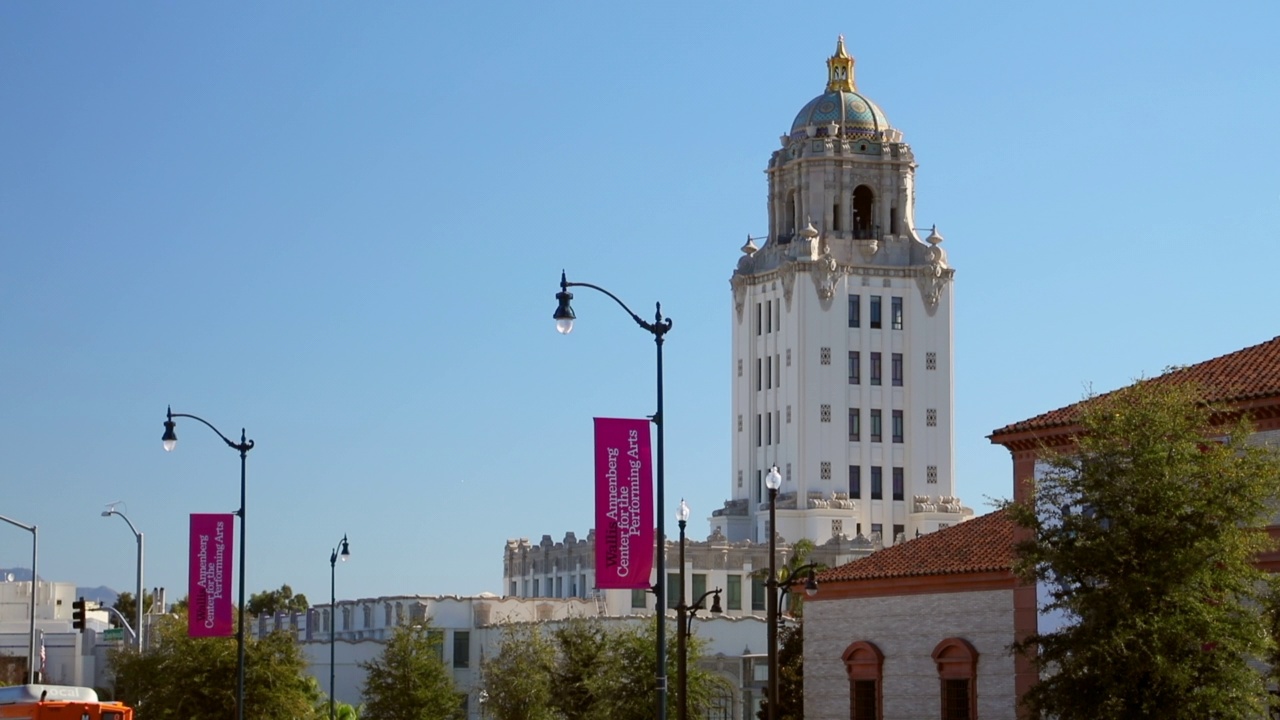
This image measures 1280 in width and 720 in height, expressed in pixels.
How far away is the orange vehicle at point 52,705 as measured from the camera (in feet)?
159

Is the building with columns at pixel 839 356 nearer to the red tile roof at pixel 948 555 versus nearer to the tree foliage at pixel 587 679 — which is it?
the tree foliage at pixel 587 679

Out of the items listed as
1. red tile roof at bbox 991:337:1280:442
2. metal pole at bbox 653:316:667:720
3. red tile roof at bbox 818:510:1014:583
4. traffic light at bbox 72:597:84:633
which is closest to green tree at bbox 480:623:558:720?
traffic light at bbox 72:597:84:633

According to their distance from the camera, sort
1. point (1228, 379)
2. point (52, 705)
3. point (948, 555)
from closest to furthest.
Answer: point (52, 705)
point (1228, 379)
point (948, 555)

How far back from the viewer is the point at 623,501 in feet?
129

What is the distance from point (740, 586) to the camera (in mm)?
148875

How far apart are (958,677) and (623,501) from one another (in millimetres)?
25622

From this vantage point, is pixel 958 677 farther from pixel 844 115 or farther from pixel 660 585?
pixel 844 115

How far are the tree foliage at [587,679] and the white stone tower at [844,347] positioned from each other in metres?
64.1

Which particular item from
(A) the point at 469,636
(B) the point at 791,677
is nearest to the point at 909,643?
(B) the point at 791,677

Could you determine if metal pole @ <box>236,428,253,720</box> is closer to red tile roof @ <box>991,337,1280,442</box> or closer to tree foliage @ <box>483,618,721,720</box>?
tree foliage @ <box>483,618,721,720</box>

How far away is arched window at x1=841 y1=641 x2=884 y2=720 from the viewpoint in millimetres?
65625

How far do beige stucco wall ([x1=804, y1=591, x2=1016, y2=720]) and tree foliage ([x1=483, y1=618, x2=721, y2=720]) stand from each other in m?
4.25

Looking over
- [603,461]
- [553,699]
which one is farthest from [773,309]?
[603,461]

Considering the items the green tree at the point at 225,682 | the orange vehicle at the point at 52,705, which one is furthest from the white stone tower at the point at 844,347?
the orange vehicle at the point at 52,705
